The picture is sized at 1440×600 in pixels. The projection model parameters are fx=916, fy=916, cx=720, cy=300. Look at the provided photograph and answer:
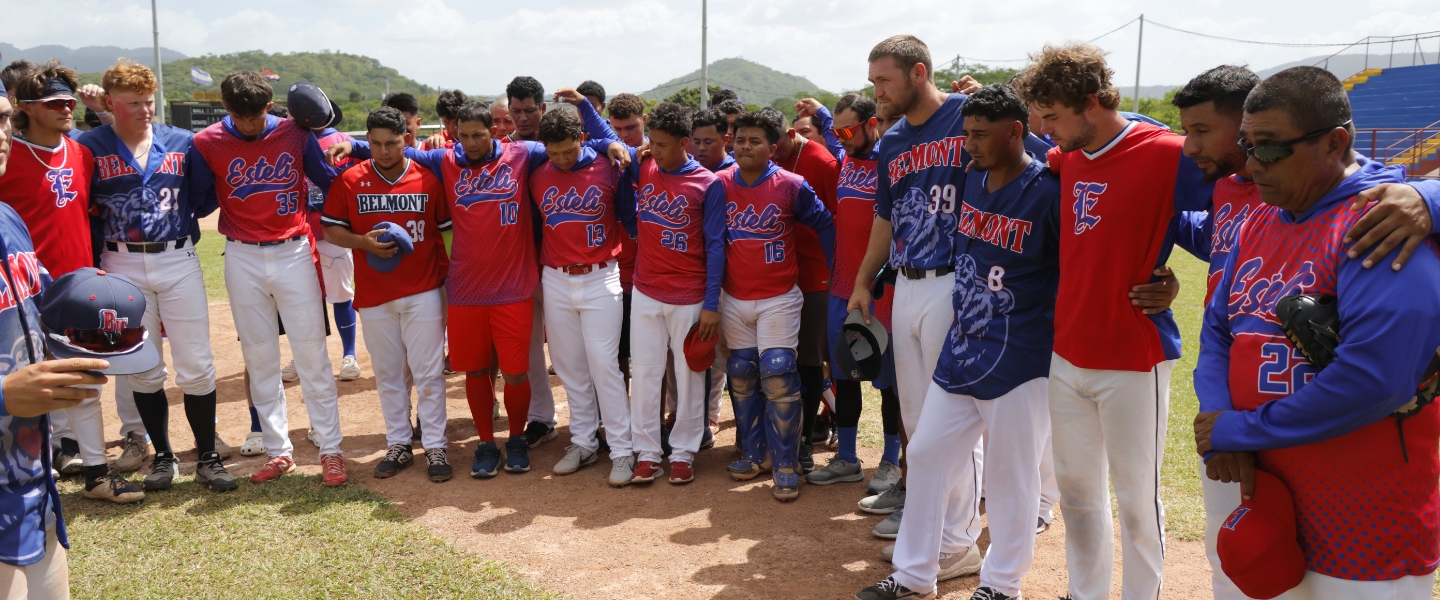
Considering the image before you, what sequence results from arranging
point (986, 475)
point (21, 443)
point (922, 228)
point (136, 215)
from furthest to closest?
point (136, 215) < point (922, 228) < point (986, 475) < point (21, 443)

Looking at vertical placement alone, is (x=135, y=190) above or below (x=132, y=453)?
above

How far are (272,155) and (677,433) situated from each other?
3.03 m

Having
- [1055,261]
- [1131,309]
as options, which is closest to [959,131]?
[1055,261]

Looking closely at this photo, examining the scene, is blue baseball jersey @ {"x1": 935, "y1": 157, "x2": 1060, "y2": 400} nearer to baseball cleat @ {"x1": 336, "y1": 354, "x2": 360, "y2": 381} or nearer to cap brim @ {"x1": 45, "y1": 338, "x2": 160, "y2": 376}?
cap brim @ {"x1": 45, "y1": 338, "x2": 160, "y2": 376}

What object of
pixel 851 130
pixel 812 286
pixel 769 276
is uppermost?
pixel 851 130

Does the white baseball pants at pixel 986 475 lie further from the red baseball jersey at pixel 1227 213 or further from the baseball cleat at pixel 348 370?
the baseball cleat at pixel 348 370

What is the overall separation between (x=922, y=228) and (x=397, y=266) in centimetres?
330

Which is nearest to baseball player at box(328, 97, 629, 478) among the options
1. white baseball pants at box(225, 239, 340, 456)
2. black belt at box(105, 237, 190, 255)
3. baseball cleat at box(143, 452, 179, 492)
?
white baseball pants at box(225, 239, 340, 456)

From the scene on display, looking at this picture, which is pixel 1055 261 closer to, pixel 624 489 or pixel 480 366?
pixel 624 489

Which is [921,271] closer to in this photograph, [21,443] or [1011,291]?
[1011,291]

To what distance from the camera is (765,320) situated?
541cm

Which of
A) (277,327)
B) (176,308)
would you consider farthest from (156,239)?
(277,327)

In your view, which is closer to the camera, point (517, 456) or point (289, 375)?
point (517, 456)

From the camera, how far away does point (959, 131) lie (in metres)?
4.21
